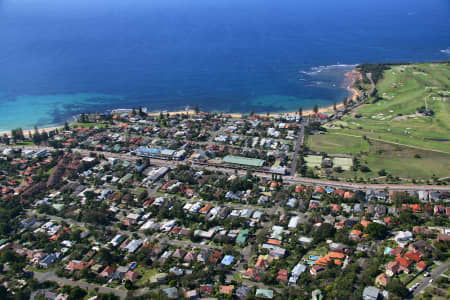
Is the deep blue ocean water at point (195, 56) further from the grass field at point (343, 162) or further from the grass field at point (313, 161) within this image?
the grass field at point (343, 162)

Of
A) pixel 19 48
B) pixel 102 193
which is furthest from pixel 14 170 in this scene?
pixel 19 48

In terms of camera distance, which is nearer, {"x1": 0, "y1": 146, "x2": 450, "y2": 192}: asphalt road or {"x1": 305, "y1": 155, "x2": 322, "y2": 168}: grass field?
{"x1": 0, "y1": 146, "x2": 450, "y2": 192}: asphalt road

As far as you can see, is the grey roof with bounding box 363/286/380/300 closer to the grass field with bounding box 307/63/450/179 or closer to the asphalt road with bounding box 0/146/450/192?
the asphalt road with bounding box 0/146/450/192

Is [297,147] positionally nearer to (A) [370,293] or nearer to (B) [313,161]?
(B) [313,161]

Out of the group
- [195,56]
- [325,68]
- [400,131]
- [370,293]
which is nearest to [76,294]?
[370,293]

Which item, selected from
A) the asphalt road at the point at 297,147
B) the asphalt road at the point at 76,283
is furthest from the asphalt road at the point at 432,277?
the asphalt road at the point at 76,283

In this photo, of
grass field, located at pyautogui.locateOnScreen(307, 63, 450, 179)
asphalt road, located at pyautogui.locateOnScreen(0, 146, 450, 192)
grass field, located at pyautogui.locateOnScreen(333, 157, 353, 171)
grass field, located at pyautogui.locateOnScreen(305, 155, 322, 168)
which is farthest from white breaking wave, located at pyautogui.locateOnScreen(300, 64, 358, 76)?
asphalt road, located at pyautogui.locateOnScreen(0, 146, 450, 192)
